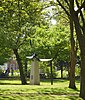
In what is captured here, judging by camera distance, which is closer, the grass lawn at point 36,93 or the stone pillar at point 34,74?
the grass lawn at point 36,93

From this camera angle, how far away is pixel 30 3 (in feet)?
51.8

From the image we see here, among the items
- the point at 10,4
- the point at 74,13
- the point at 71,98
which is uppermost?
the point at 10,4

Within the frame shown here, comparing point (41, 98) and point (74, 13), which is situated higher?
point (74, 13)

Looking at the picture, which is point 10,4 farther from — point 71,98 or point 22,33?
point 22,33

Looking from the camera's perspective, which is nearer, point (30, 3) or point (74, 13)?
point (74, 13)

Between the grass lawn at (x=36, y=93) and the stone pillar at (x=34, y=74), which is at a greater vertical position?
the stone pillar at (x=34, y=74)

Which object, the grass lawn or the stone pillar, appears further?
the stone pillar

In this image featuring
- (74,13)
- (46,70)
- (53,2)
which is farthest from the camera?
(46,70)

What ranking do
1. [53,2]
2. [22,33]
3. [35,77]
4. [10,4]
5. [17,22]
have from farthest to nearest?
[22,33]
[17,22]
[35,77]
[53,2]
[10,4]

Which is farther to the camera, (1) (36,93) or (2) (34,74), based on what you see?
(2) (34,74)

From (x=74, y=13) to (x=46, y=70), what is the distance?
2905cm

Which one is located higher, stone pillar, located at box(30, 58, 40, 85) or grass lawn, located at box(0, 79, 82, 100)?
stone pillar, located at box(30, 58, 40, 85)

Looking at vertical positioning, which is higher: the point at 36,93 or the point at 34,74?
the point at 34,74

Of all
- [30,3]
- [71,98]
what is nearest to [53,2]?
[30,3]
